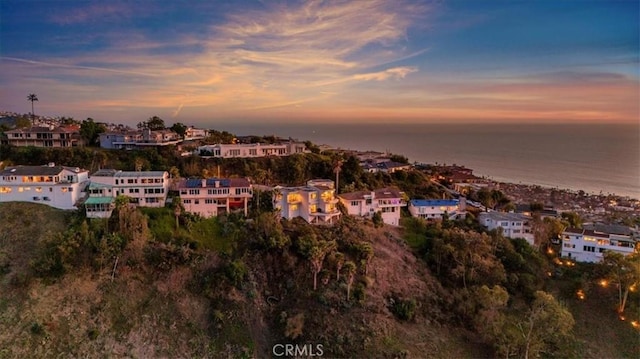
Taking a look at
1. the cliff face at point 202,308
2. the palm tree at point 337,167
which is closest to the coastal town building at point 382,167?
the palm tree at point 337,167

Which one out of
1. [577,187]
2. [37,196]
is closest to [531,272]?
[37,196]

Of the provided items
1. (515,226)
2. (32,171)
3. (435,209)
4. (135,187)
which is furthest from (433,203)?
(32,171)

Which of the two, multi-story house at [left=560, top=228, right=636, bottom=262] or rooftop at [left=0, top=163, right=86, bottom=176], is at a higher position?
rooftop at [left=0, top=163, right=86, bottom=176]

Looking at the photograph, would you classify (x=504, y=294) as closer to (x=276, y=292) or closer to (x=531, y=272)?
(x=531, y=272)

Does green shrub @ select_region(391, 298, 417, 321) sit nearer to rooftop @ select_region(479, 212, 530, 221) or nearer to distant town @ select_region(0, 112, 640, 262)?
distant town @ select_region(0, 112, 640, 262)

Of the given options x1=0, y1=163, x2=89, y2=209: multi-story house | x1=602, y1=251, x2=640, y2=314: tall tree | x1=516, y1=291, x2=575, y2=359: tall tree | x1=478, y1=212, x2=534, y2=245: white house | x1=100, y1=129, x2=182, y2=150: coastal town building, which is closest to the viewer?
x1=516, y1=291, x2=575, y2=359: tall tree

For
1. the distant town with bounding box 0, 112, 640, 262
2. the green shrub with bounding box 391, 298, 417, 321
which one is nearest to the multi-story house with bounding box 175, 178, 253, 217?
the distant town with bounding box 0, 112, 640, 262
